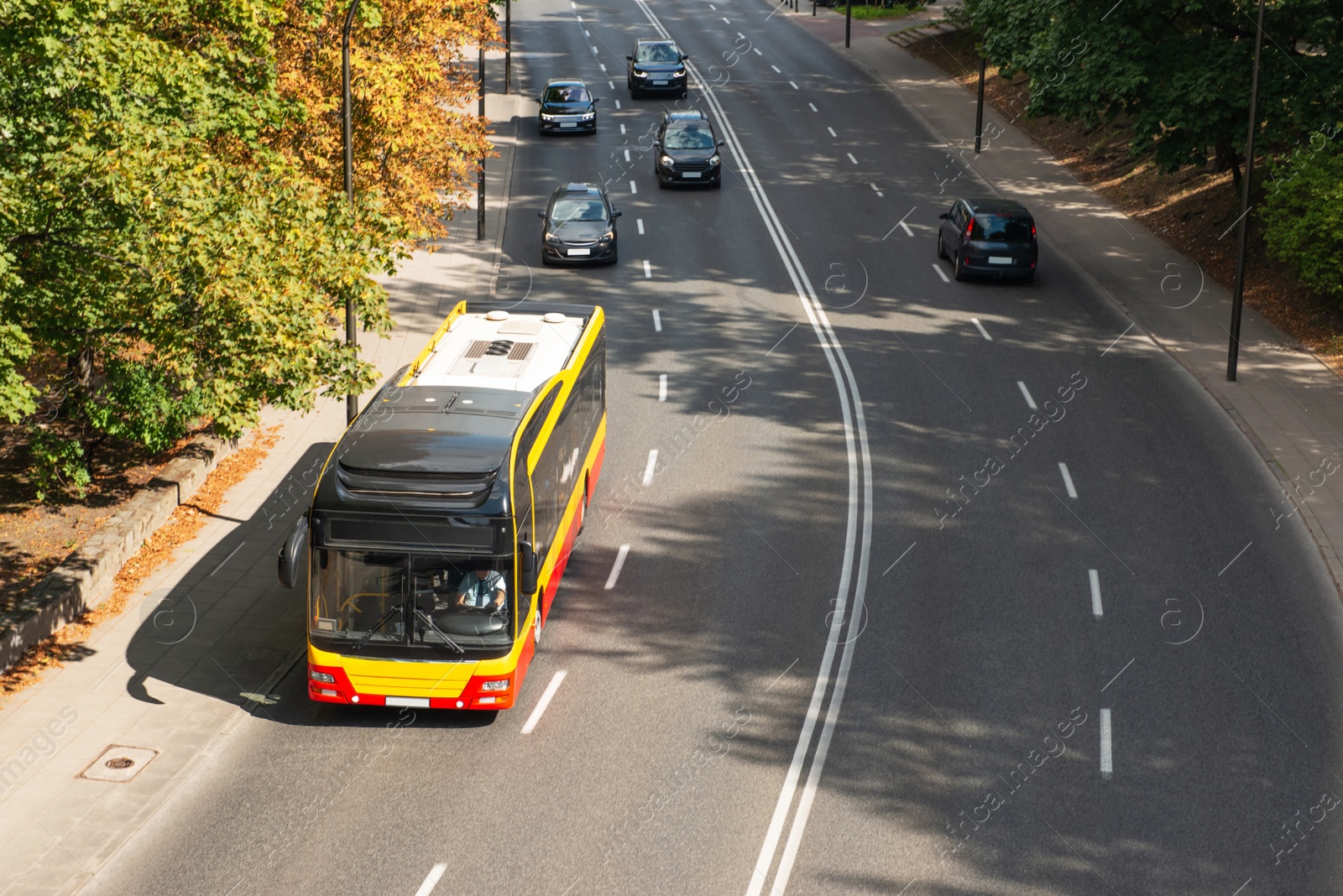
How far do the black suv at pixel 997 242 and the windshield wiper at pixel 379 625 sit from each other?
2052 cm

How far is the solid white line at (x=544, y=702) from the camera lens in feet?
47.4

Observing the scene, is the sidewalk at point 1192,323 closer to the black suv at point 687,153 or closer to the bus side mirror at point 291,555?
the black suv at point 687,153

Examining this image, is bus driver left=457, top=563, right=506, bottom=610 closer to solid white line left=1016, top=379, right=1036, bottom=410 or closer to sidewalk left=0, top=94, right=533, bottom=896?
sidewalk left=0, top=94, right=533, bottom=896

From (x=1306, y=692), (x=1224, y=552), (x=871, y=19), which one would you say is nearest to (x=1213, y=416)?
(x=1224, y=552)

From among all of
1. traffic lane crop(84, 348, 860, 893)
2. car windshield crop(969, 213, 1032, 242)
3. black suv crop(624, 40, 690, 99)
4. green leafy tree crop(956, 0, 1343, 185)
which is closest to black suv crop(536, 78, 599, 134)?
black suv crop(624, 40, 690, 99)

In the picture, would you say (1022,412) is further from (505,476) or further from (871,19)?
(871,19)

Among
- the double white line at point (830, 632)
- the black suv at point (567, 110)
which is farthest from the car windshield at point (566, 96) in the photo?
the double white line at point (830, 632)

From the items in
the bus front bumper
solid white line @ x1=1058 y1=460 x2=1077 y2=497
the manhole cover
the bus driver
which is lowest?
the manhole cover

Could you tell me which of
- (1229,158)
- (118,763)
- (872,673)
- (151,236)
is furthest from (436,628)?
(1229,158)

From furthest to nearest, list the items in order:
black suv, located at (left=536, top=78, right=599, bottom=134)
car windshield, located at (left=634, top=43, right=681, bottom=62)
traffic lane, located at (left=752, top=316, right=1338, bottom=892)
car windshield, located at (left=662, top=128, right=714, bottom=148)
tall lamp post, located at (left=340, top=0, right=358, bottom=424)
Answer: car windshield, located at (left=634, top=43, right=681, bottom=62)
black suv, located at (left=536, top=78, right=599, bottom=134)
car windshield, located at (left=662, top=128, right=714, bottom=148)
tall lamp post, located at (left=340, top=0, right=358, bottom=424)
traffic lane, located at (left=752, top=316, right=1338, bottom=892)

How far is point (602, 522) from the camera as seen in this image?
19.5 metres

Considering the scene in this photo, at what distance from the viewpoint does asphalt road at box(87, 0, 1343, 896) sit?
40.3ft

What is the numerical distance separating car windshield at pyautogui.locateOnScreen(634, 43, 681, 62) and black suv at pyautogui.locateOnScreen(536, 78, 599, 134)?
6175 millimetres

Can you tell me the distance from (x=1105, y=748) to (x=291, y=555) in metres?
9.00
